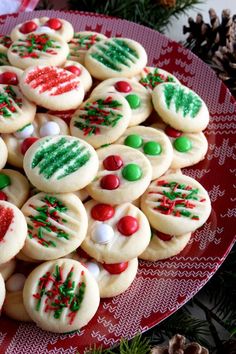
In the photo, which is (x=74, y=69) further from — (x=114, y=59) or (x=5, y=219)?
(x=5, y=219)

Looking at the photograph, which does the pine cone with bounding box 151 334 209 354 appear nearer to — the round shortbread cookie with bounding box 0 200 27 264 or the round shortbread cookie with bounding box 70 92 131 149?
the round shortbread cookie with bounding box 0 200 27 264

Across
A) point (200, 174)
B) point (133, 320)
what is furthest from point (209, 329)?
point (200, 174)

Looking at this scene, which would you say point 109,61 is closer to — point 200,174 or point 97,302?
point 200,174

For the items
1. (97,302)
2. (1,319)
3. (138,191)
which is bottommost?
(1,319)

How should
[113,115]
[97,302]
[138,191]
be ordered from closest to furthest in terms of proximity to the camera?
[97,302] < [138,191] < [113,115]

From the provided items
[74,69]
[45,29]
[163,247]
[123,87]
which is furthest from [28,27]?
[163,247]

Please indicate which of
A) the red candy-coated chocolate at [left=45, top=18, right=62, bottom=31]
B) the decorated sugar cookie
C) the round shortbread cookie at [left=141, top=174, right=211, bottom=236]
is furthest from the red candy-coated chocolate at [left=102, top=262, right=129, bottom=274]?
the red candy-coated chocolate at [left=45, top=18, right=62, bottom=31]
